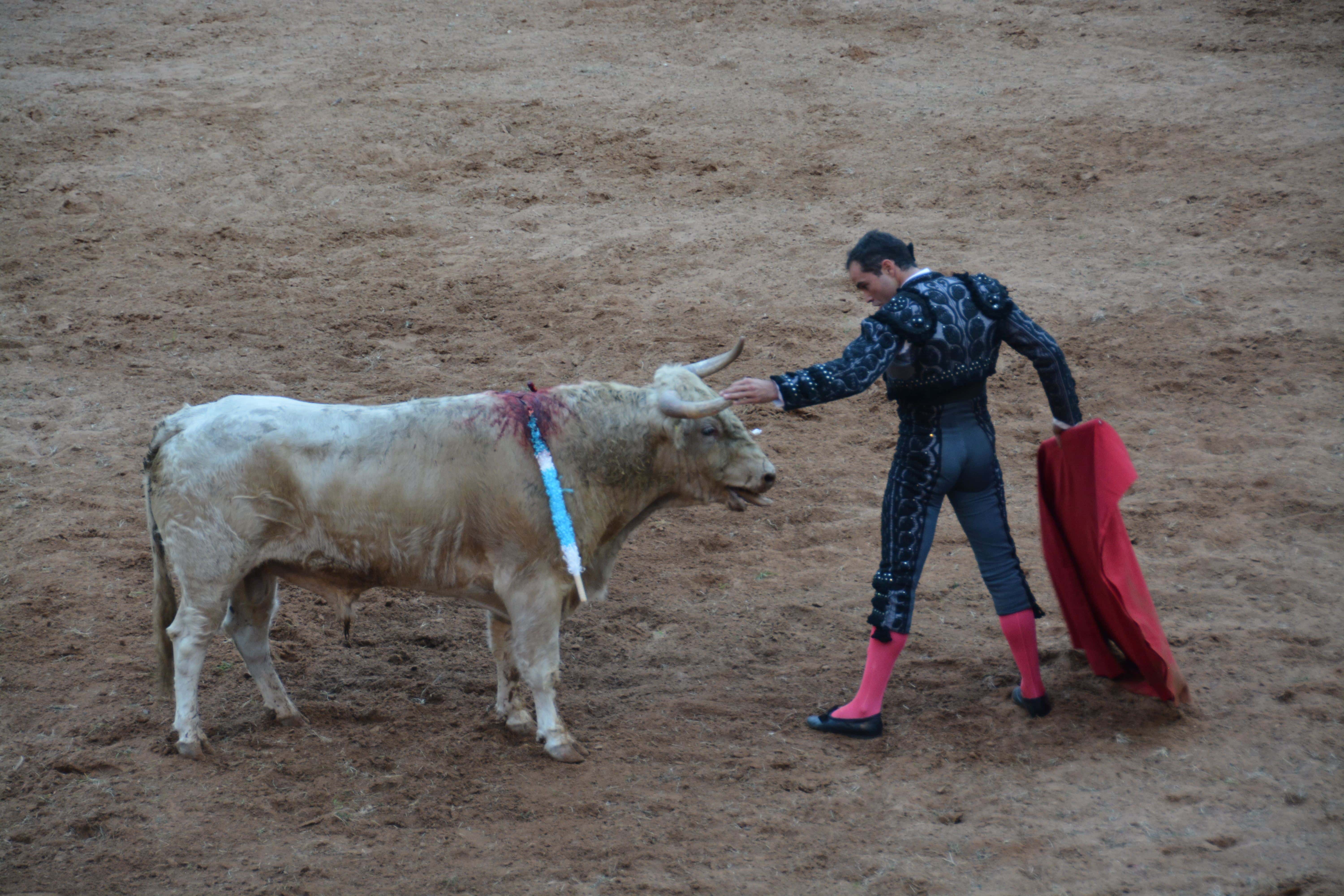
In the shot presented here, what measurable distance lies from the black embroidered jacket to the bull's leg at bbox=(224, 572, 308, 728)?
2.72 m

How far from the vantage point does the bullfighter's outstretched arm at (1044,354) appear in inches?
197

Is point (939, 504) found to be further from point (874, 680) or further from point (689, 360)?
point (689, 360)

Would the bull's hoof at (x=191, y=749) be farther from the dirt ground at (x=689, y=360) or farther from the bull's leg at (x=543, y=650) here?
the bull's leg at (x=543, y=650)

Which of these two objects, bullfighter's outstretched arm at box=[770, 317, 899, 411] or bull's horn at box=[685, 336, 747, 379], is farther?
bull's horn at box=[685, 336, 747, 379]

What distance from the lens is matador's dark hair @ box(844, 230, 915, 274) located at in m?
4.96

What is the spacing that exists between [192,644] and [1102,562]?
4.13 m

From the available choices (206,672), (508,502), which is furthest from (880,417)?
(206,672)

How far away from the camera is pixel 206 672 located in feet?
19.7

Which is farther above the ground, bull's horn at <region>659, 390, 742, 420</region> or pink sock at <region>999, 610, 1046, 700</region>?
bull's horn at <region>659, 390, 742, 420</region>

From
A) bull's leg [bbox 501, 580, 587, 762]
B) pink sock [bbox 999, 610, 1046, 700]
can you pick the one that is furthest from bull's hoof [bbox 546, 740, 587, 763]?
pink sock [bbox 999, 610, 1046, 700]

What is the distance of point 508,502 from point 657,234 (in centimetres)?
647

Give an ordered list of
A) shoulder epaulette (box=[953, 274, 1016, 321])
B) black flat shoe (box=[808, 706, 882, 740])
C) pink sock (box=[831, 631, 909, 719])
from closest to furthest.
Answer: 1. shoulder epaulette (box=[953, 274, 1016, 321])
2. pink sock (box=[831, 631, 909, 719])
3. black flat shoe (box=[808, 706, 882, 740])

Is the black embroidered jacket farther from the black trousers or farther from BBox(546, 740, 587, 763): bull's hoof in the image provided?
BBox(546, 740, 587, 763): bull's hoof

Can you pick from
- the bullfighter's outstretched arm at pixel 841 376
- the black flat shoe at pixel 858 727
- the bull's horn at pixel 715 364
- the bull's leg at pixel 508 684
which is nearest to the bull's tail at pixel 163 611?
the bull's leg at pixel 508 684
